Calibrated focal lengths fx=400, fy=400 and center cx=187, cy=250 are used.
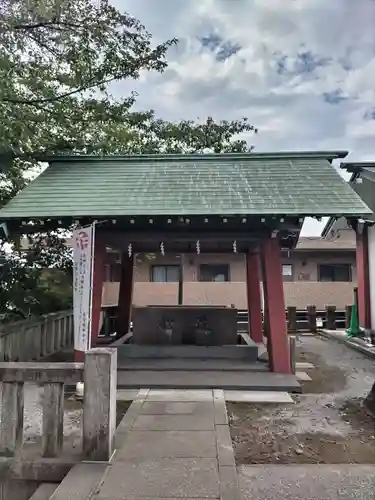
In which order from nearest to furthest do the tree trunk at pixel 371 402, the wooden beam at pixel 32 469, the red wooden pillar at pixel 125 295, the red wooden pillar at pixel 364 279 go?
the wooden beam at pixel 32 469 < the tree trunk at pixel 371 402 < the red wooden pillar at pixel 125 295 < the red wooden pillar at pixel 364 279

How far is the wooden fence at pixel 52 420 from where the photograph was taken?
140 inches

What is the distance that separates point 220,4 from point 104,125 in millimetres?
6136

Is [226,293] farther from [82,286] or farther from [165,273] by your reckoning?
[82,286]

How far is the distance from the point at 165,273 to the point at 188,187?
12.1 metres

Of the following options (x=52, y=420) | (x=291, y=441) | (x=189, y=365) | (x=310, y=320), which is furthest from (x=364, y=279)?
(x=52, y=420)

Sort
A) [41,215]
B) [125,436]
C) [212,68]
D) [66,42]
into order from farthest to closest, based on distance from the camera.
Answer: [212,68] < [66,42] < [41,215] < [125,436]

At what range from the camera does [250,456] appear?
3.97 meters

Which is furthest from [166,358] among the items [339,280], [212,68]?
[339,280]

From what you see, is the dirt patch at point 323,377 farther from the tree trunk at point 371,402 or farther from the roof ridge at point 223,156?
the roof ridge at point 223,156

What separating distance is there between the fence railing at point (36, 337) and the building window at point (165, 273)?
8.87 meters

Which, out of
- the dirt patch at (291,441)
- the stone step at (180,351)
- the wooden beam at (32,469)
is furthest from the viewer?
the stone step at (180,351)

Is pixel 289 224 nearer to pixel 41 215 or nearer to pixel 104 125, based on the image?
pixel 41 215

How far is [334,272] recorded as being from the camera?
19984mm

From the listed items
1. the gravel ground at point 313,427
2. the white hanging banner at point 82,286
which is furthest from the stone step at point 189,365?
the white hanging banner at point 82,286
